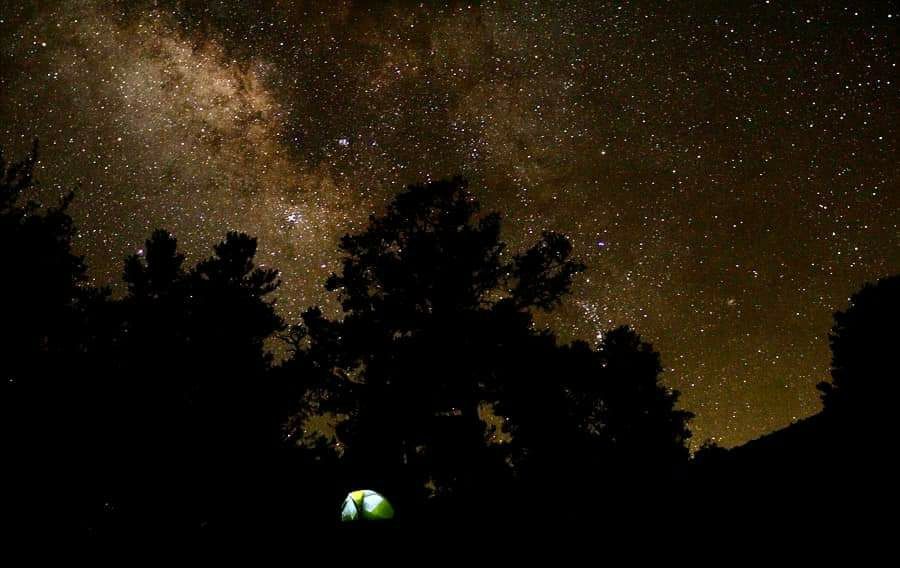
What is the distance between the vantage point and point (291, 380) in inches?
557

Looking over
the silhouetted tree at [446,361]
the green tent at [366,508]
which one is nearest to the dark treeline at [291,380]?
the silhouetted tree at [446,361]

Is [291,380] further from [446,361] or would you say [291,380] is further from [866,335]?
[866,335]

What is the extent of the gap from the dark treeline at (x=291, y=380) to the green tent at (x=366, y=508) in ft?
9.86

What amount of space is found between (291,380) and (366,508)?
28.8ft

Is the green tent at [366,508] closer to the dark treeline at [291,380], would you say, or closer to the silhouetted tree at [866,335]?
the dark treeline at [291,380]

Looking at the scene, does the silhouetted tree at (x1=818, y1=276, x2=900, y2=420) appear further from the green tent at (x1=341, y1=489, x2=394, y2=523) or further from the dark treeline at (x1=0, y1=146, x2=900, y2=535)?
the green tent at (x1=341, y1=489, x2=394, y2=523)

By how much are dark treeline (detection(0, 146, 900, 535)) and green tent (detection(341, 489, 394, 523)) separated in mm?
3006

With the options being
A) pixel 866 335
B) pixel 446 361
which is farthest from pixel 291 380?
pixel 866 335

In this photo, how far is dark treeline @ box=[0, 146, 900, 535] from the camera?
34.7 feet

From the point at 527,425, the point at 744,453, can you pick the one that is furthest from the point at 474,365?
the point at 744,453

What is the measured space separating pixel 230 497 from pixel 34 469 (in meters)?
4.07

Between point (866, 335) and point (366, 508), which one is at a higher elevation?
point (866, 335)

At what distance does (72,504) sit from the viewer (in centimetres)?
1029

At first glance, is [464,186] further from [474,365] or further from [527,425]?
[527,425]
